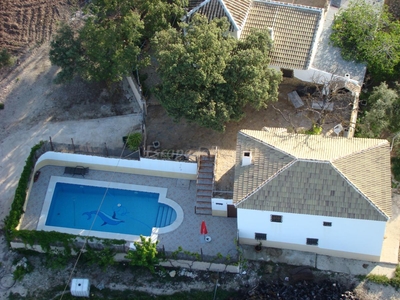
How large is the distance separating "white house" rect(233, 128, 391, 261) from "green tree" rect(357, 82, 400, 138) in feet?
16.1

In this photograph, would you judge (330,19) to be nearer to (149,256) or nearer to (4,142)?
(149,256)

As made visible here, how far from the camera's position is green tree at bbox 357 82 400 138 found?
4719cm

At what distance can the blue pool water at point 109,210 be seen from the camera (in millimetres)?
46750

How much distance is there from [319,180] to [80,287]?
62.7 feet

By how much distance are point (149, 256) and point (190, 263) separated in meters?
3.20

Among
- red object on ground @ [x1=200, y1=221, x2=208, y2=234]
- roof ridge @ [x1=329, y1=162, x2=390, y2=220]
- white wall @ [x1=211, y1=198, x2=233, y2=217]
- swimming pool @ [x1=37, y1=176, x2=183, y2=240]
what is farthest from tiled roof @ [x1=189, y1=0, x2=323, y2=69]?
swimming pool @ [x1=37, y1=176, x2=183, y2=240]

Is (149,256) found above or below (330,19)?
below

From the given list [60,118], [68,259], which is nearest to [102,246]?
[68,259]

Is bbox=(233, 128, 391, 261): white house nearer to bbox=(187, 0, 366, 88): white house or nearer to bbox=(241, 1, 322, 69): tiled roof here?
bbox=(187, 0, 366, 88): white house

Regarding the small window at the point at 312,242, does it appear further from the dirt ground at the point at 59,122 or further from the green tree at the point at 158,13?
the green tree at the point at 158,13

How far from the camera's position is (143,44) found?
51062 mm

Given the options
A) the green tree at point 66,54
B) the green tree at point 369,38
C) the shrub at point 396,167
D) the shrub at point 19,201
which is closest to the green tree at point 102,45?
the green tree at point 66,54

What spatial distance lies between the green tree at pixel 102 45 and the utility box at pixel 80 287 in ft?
54.3

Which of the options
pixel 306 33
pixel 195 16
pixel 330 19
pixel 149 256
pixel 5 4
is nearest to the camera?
pixel 149 256
